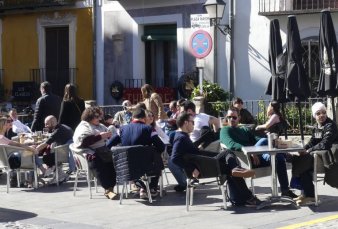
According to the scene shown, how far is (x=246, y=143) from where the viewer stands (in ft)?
37.3

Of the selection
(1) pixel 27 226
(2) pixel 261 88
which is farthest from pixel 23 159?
(2) pixel 261 88

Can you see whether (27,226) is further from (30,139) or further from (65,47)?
(65,47)

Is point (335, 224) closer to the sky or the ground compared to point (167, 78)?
closer to the ground

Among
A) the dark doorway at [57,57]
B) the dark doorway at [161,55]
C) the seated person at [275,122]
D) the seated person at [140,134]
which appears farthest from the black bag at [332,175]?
the dark doorway at [57,57]

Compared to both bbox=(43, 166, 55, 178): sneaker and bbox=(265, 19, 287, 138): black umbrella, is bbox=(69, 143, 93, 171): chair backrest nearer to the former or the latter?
bbox=(43, 166, 55, 178): sneaker

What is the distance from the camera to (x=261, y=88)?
2023cm

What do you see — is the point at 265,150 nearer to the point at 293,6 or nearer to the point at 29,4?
the point at 293,6

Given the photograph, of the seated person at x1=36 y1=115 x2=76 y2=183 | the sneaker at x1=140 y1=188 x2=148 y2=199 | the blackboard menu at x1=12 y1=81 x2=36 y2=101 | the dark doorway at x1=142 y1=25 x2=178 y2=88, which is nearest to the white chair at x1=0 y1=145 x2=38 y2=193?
the seated person at x1=36 y1=115 x2=76 y2=183

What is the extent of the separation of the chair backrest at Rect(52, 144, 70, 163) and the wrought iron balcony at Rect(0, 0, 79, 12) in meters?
11.5

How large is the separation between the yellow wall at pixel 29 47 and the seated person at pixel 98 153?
11.8 metres

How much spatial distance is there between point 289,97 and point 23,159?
459 cm

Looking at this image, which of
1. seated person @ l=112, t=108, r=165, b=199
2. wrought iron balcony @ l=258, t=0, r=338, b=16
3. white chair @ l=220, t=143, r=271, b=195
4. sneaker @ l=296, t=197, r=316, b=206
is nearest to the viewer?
sneaker @ l=296, t=197, r=316, b=206

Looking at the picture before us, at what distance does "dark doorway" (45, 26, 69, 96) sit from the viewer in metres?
24.4

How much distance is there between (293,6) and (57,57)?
8.49m
